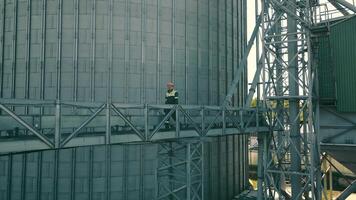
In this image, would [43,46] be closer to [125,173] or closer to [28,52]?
[28,52]

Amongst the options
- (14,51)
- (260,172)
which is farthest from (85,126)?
(260,172)

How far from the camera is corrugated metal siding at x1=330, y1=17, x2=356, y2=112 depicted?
1582cm

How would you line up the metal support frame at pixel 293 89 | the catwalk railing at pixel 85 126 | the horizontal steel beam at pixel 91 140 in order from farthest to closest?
the metal support frame at pixel 293 89
the catwalk railing at pixel 85 126
the horizontal steel beam at pixel 91 140

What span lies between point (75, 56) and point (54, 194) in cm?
680

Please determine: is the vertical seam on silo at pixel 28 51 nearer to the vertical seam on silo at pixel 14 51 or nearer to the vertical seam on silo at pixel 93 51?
the vertical seam on silo at pixel 14 51

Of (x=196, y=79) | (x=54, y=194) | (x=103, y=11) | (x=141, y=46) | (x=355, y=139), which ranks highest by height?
(x=103, y=11)

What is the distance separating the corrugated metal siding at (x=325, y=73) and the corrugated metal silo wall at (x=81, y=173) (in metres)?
9.24

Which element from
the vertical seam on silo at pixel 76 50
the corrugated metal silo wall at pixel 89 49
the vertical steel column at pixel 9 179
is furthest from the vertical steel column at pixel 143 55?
the vertical steel column at pixel 9 179

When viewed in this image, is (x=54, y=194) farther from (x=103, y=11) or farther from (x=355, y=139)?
(x=355, y=139)

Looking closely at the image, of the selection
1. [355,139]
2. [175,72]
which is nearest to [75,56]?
[175,72]

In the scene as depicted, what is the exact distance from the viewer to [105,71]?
16484mm

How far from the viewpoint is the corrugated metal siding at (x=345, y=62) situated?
15.8m

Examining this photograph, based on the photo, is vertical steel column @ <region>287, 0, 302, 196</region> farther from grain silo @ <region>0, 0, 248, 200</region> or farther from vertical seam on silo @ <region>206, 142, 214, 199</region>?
vertical seam on silo @ <region>206, 142, 214, 199</region>

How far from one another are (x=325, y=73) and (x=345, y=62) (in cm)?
106
